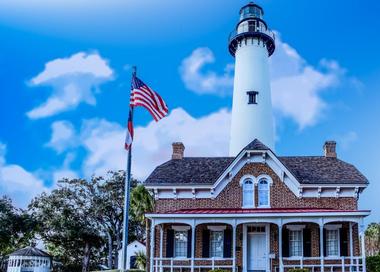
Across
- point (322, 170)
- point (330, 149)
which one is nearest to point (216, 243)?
point (322, 170)

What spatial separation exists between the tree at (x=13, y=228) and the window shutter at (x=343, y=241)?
92.5ft

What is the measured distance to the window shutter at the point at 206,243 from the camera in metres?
22.8

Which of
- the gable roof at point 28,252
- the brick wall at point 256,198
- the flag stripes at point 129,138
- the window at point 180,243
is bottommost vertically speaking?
the gable roof at point 28,252

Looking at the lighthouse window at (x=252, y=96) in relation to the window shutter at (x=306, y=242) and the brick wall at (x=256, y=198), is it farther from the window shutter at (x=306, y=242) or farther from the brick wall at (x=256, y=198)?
the window shutter at (x=306, y=242)

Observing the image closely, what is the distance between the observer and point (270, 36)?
34031mm

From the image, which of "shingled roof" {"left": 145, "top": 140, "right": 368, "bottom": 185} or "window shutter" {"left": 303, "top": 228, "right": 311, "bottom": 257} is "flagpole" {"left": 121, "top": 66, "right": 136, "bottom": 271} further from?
"window shutter" {"left": 303, "top": 228, "right": 311, "bottom": 257}

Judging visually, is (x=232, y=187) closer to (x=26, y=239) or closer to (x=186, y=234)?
(x=186, y=234)

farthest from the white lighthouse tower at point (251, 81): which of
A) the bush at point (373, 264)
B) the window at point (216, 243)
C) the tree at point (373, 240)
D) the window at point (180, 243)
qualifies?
the tree at point (373, 240)

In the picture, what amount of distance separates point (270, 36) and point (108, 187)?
2006 cm

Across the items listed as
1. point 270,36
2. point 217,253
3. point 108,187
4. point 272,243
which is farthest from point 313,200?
point 108,187

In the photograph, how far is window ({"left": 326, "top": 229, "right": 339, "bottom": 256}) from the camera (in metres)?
22.3

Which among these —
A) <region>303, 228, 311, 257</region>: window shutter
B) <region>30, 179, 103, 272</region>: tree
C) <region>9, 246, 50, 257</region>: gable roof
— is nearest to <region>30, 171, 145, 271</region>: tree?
<region>30, 179, 103, 272</region>: tree

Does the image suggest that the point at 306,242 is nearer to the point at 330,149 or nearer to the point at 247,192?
the point at 247,192

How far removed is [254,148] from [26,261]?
19.6 meters
